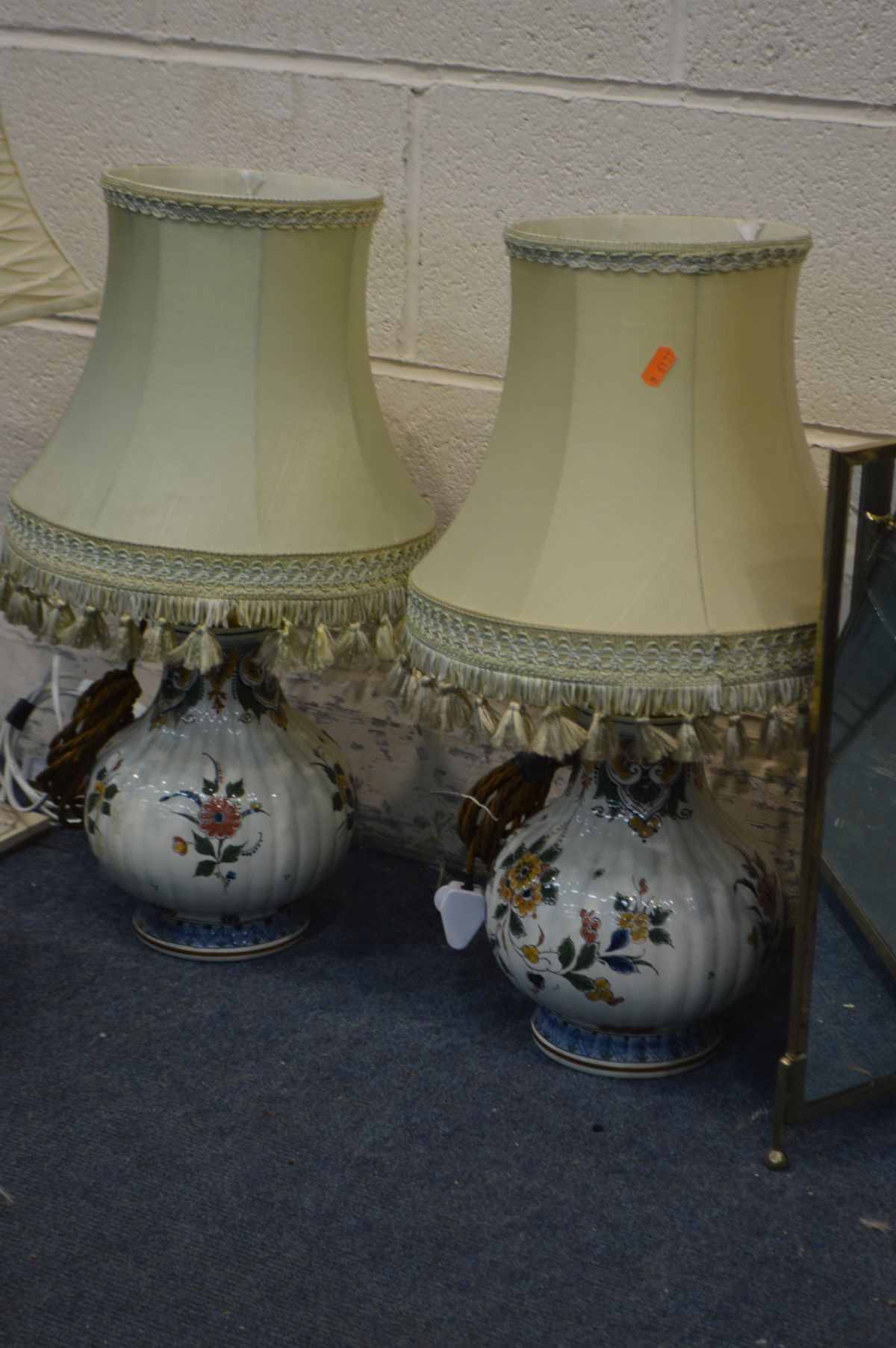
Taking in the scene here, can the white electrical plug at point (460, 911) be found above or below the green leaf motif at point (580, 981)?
below

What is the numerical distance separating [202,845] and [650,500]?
0.50 m

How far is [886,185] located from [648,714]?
1.67 ft

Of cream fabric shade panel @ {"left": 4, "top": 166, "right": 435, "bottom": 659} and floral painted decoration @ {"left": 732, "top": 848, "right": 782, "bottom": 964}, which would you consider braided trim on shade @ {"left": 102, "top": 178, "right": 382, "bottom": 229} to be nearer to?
cream fabric shade panel @ {"left": 4, "top": 166, "right": 435, "bottom": 659}

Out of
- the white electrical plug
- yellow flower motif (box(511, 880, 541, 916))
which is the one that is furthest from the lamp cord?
yellow flower motif (box(511, 880, 541, 916))

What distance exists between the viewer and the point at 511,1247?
0.95 metres

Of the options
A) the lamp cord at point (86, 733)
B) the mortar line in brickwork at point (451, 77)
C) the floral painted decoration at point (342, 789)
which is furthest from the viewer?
the lamp cord at point (86, 733)

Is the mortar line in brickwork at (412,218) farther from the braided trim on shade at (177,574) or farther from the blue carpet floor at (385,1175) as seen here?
the blue carpet floor at (385,1175)

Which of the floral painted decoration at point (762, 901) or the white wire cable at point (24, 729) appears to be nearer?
the floral painted decoration at point (762, 901)

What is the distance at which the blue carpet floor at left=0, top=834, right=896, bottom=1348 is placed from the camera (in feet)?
2.94

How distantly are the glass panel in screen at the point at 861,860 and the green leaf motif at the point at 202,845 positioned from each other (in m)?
0.50

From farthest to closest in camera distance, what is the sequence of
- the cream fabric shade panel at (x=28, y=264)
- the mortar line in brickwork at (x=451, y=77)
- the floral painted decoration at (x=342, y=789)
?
the floral painted decoration at (x=342, y=789), the mortar line in brickwork at (x=451, y=77), the cream fabric shade panel at (x=28, y=264)

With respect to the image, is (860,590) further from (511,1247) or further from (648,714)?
(511,1247)

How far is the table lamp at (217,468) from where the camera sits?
1093mm

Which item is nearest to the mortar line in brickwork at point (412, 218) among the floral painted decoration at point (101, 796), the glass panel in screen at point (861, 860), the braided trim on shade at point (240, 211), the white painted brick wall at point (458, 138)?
the white painted brick wall at point (458, 138)
